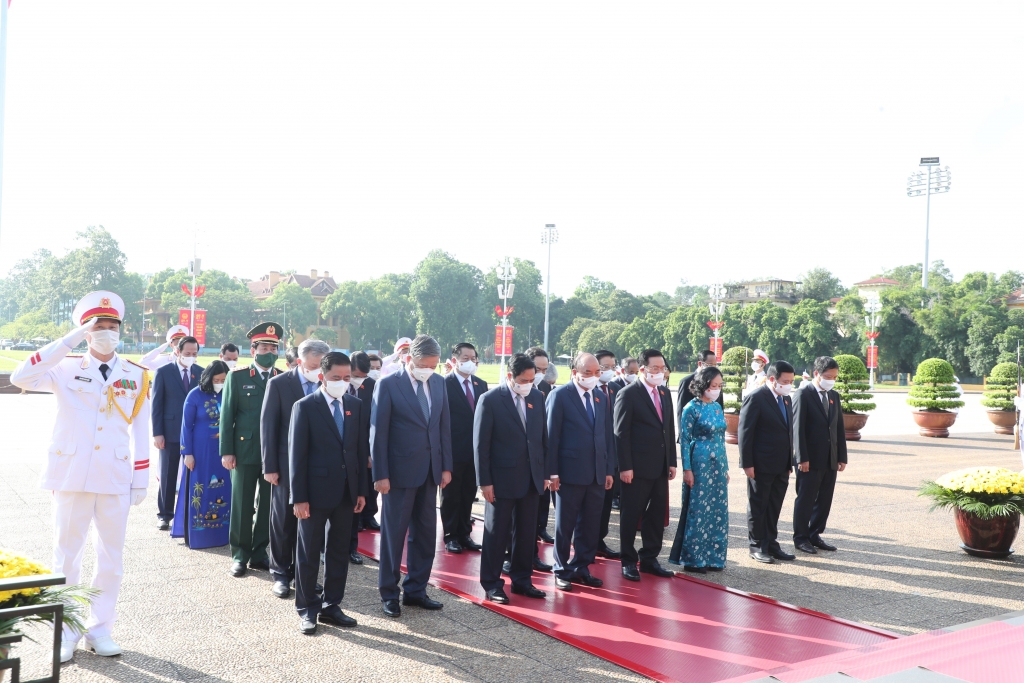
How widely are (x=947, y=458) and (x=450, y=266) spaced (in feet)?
205

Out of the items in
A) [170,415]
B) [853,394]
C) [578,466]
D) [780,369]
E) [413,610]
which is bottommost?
[413,610]

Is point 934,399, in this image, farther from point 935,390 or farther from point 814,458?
point 814,458

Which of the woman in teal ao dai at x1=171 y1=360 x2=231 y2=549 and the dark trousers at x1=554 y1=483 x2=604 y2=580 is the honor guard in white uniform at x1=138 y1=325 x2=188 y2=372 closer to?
the woman in teal ao dai at x1=171 y1=360 x2=231 y2=549

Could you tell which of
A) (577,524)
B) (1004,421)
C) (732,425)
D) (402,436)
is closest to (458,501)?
(577,524)

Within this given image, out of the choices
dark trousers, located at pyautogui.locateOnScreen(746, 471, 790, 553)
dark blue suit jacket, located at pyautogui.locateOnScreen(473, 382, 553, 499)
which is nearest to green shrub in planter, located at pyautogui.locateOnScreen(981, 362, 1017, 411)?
dark trousers, located at pyautogui.locateOnScreen(746, 471, 790, 553)

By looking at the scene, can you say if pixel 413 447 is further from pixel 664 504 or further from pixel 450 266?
pixel 450 266

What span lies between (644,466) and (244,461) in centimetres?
326

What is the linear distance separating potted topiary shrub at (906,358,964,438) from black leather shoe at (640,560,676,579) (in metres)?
15.3

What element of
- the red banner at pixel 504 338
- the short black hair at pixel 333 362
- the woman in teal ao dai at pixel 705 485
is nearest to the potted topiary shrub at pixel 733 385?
the woman in teal ao dai at pixel 705 485

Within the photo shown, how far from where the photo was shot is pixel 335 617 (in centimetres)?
481

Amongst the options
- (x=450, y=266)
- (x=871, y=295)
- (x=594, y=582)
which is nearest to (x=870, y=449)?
(x=594, y=582)

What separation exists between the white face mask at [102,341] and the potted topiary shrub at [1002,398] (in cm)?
2134

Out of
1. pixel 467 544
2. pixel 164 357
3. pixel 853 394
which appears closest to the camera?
pixel 467 544

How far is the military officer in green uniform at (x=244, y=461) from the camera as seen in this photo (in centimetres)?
596
